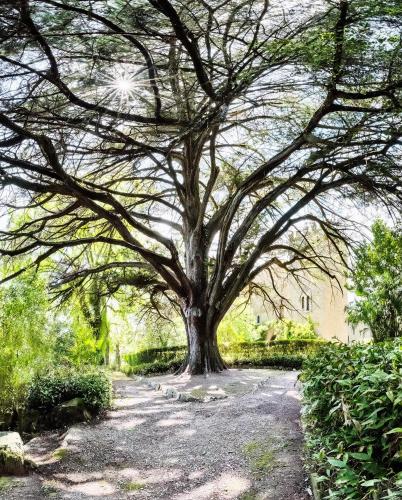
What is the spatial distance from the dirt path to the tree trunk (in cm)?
429

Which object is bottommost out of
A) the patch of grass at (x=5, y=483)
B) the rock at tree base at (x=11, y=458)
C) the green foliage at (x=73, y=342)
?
the patch of grass at (x=5, y=483)

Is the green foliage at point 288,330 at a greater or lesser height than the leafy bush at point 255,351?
greater

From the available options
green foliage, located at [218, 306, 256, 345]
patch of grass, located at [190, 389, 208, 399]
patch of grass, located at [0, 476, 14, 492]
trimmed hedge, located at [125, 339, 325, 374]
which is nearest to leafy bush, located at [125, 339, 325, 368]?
trimmed hedge, located at [125, 339, 325, 374]

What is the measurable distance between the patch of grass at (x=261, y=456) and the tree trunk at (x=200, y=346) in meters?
7.64

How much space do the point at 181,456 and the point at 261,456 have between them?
1.24 metres

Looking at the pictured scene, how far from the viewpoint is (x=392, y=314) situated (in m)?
9.81

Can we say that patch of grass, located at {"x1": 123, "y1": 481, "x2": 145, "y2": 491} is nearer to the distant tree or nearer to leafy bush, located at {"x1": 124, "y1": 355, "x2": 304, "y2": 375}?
the distant tree

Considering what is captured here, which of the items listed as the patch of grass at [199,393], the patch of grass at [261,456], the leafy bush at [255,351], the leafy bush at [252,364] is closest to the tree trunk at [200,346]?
the patch of grass at [199,393]

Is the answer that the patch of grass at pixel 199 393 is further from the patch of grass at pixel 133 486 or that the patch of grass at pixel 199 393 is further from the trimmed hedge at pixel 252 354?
the trimmed hedge at pixel 252 354

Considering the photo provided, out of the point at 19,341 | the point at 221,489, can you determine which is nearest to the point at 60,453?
the point at 221,489

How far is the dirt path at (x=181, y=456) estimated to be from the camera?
5.50 meters

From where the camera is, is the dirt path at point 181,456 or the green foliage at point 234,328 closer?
the dirt path at point 181,456

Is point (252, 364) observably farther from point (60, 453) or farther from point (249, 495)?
point (249, 495)

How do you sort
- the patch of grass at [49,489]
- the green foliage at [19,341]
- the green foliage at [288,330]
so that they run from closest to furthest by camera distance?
the patch of grass at [49,489]
the green foliage at [19,341]
the green foliage at [288,330]
